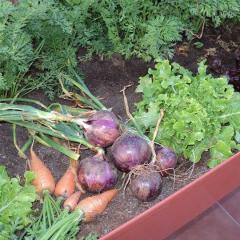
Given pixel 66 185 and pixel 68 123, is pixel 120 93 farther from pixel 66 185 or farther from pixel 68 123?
pixel 66 185

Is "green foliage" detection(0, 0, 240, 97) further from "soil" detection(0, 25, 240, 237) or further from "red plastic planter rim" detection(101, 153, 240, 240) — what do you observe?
"red plastic planter rim" detection(101, 153, 240, 240)

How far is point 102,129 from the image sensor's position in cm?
145

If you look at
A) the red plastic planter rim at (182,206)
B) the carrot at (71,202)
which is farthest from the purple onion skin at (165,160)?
the carrot at (71,202)

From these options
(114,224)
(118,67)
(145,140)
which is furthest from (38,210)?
(118,67)

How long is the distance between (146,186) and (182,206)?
0.12 meters

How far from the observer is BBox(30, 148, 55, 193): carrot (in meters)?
1.43

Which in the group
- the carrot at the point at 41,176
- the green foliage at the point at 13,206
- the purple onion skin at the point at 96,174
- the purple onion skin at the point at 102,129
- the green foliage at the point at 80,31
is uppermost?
the green foliage at the point at 80,31

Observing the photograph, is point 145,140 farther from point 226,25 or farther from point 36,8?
point 226,25

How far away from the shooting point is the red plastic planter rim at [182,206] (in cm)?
125

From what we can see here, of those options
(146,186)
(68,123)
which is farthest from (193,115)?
(68,123)

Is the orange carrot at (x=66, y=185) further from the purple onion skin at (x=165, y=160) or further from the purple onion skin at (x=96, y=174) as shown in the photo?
the purple onion skin at (x=165, y=160)

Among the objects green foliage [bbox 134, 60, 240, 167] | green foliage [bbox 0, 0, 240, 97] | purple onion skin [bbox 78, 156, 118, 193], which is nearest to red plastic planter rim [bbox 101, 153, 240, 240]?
green foliage [bbox 134, 60, 240, 167]

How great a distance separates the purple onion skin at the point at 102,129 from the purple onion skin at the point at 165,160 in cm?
14

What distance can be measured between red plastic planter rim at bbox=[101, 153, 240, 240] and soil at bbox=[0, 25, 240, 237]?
11cm
